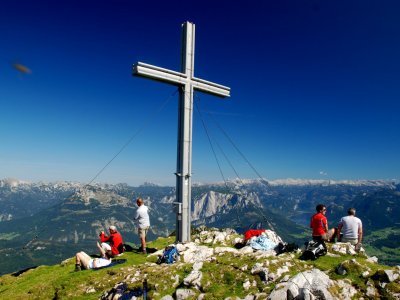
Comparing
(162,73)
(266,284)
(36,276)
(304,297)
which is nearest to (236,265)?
(266,284)

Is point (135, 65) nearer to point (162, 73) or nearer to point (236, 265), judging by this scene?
point (162, 73)

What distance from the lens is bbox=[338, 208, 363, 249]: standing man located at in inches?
754

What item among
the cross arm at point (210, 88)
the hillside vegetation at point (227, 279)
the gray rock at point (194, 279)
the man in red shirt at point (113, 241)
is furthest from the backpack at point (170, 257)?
the cross arm at point (210, 88)

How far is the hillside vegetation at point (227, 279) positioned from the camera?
1143 cm

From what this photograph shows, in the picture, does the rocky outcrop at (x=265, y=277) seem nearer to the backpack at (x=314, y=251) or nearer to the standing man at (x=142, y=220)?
the backpack at (x=314, y=251)

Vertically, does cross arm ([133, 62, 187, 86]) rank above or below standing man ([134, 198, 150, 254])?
above

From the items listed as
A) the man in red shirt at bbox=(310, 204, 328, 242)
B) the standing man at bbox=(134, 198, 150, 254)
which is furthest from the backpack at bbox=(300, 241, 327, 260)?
the standing man at bbox=(134, 198, 150, 254)

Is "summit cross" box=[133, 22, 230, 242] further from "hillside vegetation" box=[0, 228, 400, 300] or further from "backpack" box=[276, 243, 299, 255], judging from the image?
"backpack" box=[276, 243, 299, 255]

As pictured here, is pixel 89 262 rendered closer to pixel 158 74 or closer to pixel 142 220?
pixel 142 220

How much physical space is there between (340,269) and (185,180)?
10316mm

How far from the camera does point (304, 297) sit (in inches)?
410

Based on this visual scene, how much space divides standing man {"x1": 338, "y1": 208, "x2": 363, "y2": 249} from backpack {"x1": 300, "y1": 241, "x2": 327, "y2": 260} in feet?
14.6

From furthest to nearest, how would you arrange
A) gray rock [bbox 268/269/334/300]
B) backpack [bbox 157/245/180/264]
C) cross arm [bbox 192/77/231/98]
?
1. cross arm [bbox 192/77/231/98]
2. backpack [bbox 157/245/180/264]
3. gray rock [bbox 268/269/334/300]

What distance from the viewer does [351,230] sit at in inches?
762
